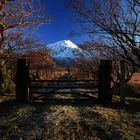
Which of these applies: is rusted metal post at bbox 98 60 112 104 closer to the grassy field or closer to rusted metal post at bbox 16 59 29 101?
the grassy field

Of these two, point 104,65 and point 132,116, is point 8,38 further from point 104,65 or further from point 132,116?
point 132,116

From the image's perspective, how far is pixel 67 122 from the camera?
10875 mm

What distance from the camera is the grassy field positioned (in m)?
9.95

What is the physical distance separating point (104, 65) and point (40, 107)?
3.77 metres

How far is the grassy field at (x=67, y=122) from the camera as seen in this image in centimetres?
995

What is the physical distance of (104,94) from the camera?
14.6 m

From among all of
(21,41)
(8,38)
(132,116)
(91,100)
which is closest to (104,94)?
(91,100)

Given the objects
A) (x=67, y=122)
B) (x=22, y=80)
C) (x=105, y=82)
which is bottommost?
(x=67, y=122)

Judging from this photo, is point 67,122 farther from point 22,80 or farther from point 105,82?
point 22,80

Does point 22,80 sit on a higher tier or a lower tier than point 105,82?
higher

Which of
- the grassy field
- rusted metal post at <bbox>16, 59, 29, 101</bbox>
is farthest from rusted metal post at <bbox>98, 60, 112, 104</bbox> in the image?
rusted metal post at <bbox>16, 59, 29, 101</bbox>

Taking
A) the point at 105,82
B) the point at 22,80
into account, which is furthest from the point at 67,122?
the point at 22,80

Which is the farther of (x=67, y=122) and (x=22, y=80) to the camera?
(x=22, y=80)

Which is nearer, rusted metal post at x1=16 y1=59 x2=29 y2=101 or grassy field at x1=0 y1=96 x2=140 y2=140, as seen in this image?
grassy field at x1=0 y1=96 x2=140 y2=140
